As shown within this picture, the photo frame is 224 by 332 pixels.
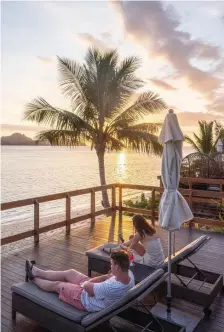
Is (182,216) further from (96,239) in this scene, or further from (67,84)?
(67,84)

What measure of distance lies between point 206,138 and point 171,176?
15.0 metres

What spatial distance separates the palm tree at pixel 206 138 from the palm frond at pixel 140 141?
7.53 metres

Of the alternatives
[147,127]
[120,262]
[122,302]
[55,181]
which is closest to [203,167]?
[147,127]

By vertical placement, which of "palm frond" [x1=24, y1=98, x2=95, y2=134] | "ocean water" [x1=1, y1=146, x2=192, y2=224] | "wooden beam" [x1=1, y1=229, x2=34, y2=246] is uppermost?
"palm frond" [x1=24, y1=98, x2=95, y2=134]

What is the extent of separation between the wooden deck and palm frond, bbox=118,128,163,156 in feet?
11.5

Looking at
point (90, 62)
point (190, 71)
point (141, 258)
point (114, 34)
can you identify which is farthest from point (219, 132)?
point (141, 258)

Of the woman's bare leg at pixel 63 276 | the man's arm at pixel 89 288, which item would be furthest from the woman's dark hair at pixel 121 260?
the woman's bare leg at pixel 63 276

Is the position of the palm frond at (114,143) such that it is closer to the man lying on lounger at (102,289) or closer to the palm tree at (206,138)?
the palm tree at (206,138)

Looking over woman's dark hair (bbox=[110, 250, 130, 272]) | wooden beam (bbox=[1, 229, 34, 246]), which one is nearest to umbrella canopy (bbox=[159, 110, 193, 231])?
woman's dark hair (bbox=[110, 250, 130, 272])

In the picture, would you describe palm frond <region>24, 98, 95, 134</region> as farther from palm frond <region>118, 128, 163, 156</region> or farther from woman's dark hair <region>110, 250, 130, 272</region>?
woman's dark hair <region>110, 250, 130, 272</region>

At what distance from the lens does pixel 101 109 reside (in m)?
10.6

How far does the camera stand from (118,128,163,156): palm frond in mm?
10469

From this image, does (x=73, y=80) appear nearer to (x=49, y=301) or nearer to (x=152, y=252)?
(x=152, y=252)

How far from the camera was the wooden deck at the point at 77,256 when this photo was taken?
3434 millimetres
